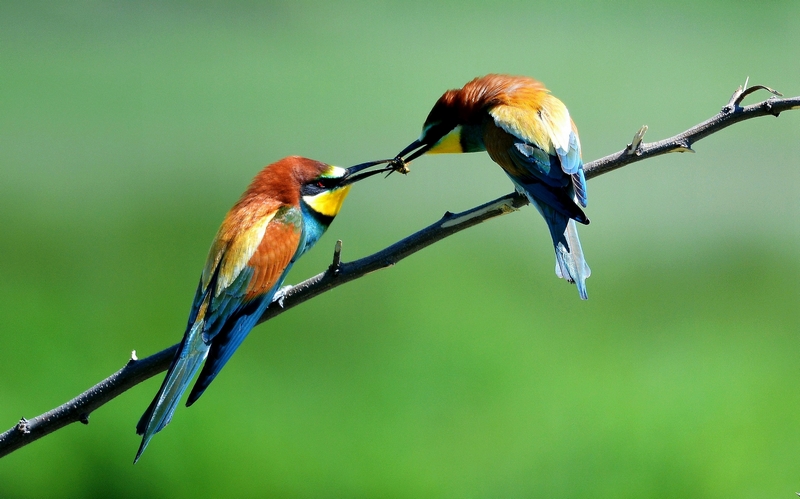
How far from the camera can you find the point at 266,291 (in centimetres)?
115

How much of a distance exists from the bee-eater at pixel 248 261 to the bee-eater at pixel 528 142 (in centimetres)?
18

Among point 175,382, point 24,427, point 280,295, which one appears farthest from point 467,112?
point 24,427

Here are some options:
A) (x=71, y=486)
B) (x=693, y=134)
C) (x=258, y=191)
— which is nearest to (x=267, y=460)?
(x=71, y=486)

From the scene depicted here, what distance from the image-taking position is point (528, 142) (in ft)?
4.23

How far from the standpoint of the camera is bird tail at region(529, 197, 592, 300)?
1180 mm

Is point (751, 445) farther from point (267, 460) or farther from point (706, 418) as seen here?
point (267, 460)

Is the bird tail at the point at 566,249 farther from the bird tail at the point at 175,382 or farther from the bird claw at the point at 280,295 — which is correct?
the bird tail at the point at 175,382

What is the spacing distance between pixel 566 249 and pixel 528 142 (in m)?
0.19

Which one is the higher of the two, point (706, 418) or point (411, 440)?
point (411, 440)

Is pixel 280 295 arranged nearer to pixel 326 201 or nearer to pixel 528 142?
pixel 326 201

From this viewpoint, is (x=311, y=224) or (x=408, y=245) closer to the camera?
(x=408, y=245)

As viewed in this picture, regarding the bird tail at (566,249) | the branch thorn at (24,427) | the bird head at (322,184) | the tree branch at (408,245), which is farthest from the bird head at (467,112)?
the branch thorn at (24,427)

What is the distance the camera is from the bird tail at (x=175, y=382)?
0.96 metres

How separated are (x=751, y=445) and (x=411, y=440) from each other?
0.89m
